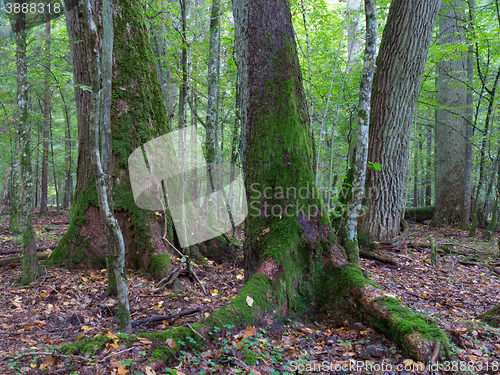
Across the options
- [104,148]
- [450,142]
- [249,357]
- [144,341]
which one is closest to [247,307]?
[249,357]

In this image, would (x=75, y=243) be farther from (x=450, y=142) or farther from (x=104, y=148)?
(x=450, y=142)

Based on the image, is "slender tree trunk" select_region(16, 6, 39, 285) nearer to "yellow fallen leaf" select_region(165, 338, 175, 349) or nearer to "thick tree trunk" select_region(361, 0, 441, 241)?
"yellow fallen leaf" select_region(165, 338, 175, 349)

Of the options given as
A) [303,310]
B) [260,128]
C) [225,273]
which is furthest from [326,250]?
[225,273]

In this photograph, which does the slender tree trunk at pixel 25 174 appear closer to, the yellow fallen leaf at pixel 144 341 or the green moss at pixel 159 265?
the green moss at pixel 159 265

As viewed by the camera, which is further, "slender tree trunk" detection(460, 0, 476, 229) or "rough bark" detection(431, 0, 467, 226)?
"rough bark" detection(431, 0, 467, 226)

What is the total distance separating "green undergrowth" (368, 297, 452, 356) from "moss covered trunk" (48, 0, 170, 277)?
337cm

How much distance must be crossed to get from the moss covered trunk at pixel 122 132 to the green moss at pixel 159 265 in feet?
0.35

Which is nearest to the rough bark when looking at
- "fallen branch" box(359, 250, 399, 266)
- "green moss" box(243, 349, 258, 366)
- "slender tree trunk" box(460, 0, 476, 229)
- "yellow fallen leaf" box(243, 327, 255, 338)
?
"slender tree trunk" box(460, 0, 476, 229)

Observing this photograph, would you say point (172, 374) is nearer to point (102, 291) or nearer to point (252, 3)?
→ point (102, 291)

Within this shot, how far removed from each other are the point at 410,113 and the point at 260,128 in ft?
14.3

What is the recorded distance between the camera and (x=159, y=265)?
14.7 feet

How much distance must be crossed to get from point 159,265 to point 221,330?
7.06ft

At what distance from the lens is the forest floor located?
228cm

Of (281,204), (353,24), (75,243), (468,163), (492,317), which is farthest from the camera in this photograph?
(468,163)
